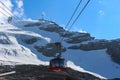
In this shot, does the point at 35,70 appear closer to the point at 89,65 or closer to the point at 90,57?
the point at 89,65

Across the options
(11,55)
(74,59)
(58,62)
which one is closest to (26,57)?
(11,55)

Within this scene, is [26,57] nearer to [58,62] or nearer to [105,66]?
[105,66]

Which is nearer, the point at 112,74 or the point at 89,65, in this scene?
the point at 112,74

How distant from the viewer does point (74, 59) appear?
19788cm

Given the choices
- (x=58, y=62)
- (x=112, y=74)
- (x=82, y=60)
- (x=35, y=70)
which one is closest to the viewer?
(x=58, y=62)

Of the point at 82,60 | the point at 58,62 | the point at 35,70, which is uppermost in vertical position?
the point at 82,60

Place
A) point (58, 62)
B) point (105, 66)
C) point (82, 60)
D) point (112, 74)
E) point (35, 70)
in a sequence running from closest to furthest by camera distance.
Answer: point (58, 62), point (35, 70), point (112, 74), point (105, 66), point (82, 60)

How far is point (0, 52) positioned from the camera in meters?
196

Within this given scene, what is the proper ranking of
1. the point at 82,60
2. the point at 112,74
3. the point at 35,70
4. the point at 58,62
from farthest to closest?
1. the point at 82,60
2. the point at 112,74
3. the point at 35,70
4. the point at 58,62

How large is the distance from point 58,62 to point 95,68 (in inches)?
6180

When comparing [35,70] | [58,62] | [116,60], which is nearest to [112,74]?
[116,60]

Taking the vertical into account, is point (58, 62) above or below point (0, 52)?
below

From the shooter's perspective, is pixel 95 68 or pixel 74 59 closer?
pixel 95 68

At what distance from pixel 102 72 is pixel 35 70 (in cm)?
4570
